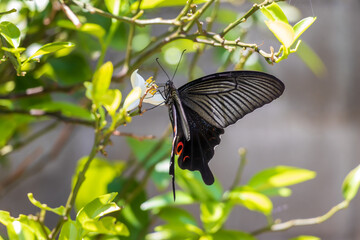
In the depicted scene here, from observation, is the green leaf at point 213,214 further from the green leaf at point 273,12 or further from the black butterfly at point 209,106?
the green leaf at point 273,12

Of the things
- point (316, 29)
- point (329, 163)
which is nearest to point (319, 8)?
point (316, 29)

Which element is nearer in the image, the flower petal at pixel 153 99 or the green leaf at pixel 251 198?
the flower petal at pixel 153 99

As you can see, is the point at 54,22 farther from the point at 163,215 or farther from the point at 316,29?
the point at 316,29

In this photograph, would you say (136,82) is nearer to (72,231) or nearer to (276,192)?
(72,231)

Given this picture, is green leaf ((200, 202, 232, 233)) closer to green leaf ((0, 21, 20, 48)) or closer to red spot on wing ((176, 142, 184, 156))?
red spot on wing ((176, 142, 184, 156))

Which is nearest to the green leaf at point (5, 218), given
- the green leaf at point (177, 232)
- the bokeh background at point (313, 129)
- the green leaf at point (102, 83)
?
the green leaf at point (102, 83)

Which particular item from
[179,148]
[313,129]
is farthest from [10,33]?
[313,129]
